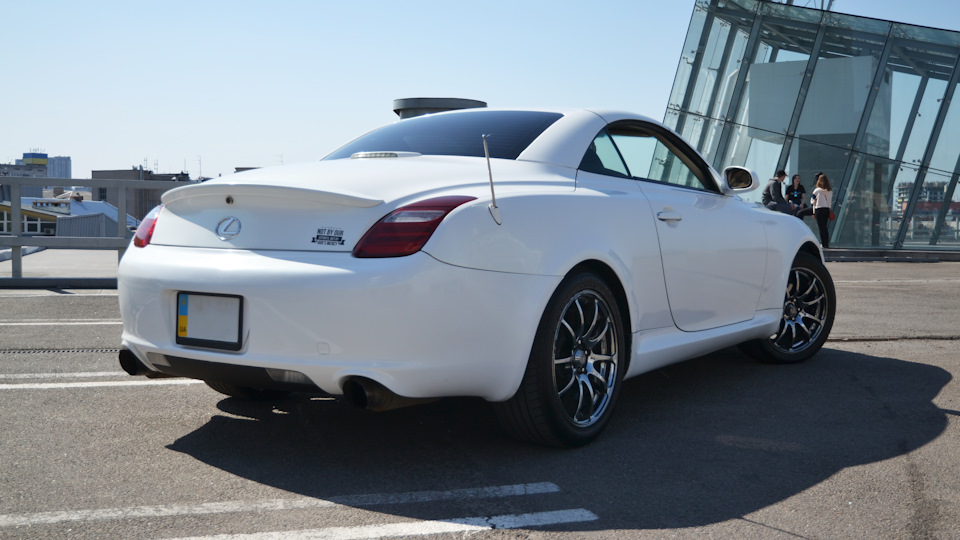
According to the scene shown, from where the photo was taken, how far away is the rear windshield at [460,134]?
4.08 meters

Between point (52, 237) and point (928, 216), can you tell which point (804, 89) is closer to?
point (928, 216)

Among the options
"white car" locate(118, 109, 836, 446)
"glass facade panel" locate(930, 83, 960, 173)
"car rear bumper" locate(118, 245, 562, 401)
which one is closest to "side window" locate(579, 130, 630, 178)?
"white car" locate(118, 109, 836, 446)

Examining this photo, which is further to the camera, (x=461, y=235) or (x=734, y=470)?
(x=734, y=470)

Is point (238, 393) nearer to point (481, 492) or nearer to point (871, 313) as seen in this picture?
point (481, 492)

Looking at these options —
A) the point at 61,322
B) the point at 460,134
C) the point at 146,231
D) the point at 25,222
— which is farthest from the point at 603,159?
the point at 25,222

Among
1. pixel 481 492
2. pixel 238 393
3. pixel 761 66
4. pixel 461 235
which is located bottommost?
pixel 238 393

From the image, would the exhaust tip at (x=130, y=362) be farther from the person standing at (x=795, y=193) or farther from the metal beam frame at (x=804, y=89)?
the metal beam frame at (x=804, y=89)

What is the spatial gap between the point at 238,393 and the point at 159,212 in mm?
1024

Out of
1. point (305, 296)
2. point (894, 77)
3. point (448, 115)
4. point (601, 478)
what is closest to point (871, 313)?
point (448, 115)

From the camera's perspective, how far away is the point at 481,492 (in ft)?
10.4

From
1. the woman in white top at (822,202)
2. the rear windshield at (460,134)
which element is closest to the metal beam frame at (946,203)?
the woman in white top at (822,202)

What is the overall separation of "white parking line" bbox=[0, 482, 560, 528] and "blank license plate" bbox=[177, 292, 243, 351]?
22.9 inches

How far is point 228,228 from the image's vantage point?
348cm

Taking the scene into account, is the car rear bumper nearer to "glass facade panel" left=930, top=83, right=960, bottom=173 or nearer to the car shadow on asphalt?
the car shadow on asphalt
